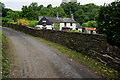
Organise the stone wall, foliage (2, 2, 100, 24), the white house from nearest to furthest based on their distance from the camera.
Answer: the stone wall → the white house → foliage (2, 2, 100, 24)

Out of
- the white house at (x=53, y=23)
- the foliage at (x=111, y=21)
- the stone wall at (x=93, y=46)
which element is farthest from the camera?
the white house at (x=53, y=23)

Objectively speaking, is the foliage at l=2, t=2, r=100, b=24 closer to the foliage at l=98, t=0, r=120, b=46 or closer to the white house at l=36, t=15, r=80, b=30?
the white house at l=36, t=15, r=80, b=30

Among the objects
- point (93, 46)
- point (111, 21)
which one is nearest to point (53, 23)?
point (93, 46)

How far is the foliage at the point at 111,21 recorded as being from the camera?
21.4 ft

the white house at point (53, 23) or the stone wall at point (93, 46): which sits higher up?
the white house at point (53, 23)

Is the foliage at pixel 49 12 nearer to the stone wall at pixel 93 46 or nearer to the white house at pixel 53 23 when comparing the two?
the white house at pixel 53 23

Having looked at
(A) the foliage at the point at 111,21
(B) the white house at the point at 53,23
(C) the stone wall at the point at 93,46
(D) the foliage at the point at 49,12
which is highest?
(D) the foliage at the point at 49,12

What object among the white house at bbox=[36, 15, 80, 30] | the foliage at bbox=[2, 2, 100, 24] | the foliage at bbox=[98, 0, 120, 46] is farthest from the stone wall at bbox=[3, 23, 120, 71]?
the foliage at bbox=[2, 2, 100, 24]

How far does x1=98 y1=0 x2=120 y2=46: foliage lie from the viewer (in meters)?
6.52

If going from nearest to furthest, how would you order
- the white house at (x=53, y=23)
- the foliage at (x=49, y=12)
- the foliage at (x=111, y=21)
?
the foliage at (x=111, y=21) → the white house at (x=53, y=23) → the foliage at (x=49, y=12)

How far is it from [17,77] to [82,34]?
17.9ft

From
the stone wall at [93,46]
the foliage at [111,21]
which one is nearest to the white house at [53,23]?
the stone wall at [93,46]

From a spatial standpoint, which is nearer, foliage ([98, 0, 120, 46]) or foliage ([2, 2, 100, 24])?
foliage ([98, 0, 120, 46])

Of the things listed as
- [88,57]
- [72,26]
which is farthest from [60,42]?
[72,26]
